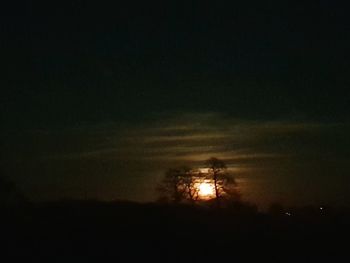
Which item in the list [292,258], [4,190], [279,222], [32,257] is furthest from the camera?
[279,222]

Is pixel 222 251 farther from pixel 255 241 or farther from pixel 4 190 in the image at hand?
pixel 4 190

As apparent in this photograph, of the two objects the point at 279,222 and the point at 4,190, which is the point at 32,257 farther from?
the point at 279,222

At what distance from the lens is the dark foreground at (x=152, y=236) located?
117 ft

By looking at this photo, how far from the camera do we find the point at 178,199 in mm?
70688

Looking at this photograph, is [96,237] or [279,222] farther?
[279,222]

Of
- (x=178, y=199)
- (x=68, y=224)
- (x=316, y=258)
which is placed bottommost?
(x=316, y=258)

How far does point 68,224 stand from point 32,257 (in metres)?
6.73

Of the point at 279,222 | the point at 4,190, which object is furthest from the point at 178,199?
the point at 4,190

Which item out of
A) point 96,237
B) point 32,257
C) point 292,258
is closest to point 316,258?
point 292,258

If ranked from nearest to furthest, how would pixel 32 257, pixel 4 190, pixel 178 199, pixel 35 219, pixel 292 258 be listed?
pixel 32 257 → pixel 292 258 → pixel 35 219 → pixel 4 190 → pixel 178 199

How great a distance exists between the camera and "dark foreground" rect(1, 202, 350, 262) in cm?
3569

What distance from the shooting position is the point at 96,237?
38.3 m

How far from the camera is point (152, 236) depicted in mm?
39938

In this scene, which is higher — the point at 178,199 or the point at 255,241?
the point at 178,199
